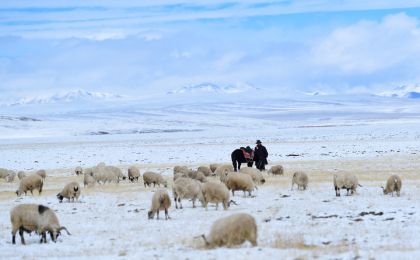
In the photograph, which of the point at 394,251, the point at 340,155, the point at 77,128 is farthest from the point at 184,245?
the point at 77,128

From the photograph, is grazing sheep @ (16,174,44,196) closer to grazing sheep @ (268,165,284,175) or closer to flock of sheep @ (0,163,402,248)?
flock of sheep @ (0,163,402,248)

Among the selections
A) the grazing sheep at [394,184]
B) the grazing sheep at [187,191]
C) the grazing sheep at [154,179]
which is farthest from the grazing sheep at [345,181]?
the grazing sheep at [154,179]

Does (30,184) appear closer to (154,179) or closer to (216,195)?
(154,179)

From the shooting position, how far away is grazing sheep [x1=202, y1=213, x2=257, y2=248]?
1362 cm

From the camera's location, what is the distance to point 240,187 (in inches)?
884

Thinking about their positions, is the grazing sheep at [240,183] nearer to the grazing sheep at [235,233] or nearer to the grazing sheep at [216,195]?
the grazing sheep at [216,195]

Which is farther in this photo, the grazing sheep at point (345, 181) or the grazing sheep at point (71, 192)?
the grazing sheep at point (71, 192)

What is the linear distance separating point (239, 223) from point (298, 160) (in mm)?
28970

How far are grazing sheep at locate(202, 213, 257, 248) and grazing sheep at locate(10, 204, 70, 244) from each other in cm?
375

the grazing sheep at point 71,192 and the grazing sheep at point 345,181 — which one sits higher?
the grazing sheep at point 345,181

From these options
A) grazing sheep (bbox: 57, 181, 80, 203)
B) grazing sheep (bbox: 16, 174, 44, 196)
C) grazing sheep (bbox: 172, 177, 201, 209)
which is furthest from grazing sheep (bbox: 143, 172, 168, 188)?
grazing sheep (bbox: 172, 177, 201, 209)

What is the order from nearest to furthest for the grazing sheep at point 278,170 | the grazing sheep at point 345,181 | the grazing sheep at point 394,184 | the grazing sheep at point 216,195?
1. the grazing sheep at point 216,195
2. the grazing sheep at point 394,184
3. the grazing sheep at point 345,181
4. the grazing sheep at point 278,170

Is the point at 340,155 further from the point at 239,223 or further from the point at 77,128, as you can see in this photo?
the point at 77,128

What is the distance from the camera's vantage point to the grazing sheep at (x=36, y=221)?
15523 mm
